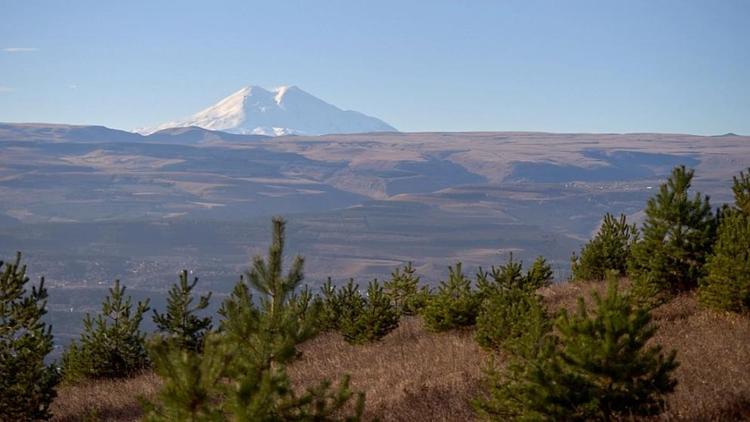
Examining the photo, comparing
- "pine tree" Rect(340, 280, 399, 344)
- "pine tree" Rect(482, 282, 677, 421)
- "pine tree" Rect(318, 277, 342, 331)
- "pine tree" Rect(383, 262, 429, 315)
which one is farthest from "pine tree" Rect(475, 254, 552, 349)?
"pine tree" Rect(318, 277, 342, 331)

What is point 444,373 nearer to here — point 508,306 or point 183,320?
point 508,306

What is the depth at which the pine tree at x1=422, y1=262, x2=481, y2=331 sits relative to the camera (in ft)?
56.2

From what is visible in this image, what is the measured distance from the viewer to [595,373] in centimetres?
790

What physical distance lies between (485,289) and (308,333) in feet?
33.1

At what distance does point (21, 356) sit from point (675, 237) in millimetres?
12498

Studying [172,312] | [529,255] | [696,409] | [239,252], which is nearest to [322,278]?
[239,252]

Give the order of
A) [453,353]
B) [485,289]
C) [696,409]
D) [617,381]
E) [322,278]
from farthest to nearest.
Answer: [322,278] → [485,289] → [453,353] → [696,409] → [617,381]

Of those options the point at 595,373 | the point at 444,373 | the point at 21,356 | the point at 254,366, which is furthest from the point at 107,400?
the point at 595,373

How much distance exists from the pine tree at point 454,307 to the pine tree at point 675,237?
3630mm

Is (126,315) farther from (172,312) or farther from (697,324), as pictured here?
(697,324)

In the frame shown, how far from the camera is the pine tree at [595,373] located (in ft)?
25.3

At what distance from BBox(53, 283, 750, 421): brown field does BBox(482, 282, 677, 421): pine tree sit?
697 millimetres

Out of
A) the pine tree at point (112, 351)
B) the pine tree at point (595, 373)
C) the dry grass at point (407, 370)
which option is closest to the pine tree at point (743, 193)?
the dry grass at point (407, 370)

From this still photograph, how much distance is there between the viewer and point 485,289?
651 inches
